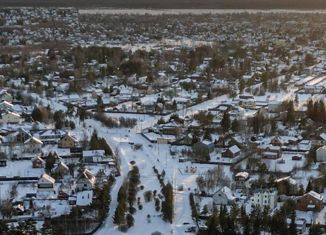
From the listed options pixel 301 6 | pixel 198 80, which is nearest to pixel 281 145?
pixel 198 80

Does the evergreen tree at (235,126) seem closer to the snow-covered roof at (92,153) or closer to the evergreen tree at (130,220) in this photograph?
the snow-covered roof at (92,153)

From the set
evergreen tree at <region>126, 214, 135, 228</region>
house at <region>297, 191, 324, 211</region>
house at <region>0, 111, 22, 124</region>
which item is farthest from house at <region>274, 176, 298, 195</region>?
house at <region>0, 111, 22, 124</region>

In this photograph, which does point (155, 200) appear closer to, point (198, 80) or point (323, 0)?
point (198, 80)

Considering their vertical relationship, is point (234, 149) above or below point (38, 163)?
above

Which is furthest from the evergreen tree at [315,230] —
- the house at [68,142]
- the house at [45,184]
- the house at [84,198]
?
the house at [68,142]

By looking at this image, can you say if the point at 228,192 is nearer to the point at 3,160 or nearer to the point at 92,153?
the point at 92,153

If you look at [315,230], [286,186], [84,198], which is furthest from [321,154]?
[84,198]
